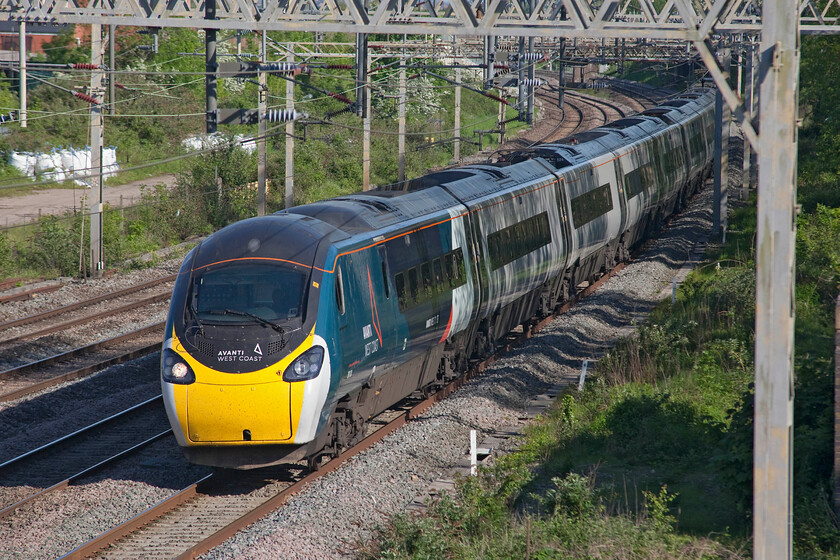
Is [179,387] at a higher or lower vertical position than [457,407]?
higher

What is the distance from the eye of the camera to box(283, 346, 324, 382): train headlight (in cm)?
1007

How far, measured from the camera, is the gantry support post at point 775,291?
6348 mm

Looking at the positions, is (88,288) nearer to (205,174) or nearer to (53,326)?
(53,326)

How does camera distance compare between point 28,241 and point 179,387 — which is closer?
point 179,387

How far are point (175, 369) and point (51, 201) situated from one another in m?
28.5

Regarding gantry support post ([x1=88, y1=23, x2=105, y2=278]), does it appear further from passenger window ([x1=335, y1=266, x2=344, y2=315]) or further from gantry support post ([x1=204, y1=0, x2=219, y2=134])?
passenger window ([x1=335, y1=266, x2=344, y2=315])

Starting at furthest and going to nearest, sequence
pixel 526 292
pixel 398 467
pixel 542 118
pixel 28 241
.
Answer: pixel 542 118
pixel 28 241
pixel 526 292
pixel 398 467

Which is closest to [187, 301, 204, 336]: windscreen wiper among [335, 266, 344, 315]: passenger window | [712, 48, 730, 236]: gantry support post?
[335, 266, 344, 315]: passenger window

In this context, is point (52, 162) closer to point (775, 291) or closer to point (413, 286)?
point (413, 286)

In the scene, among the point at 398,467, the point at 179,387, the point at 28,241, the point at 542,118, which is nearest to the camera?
the point at 179,387

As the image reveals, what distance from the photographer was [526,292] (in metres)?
17.5

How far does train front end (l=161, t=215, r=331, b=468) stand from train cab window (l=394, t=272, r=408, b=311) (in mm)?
1808

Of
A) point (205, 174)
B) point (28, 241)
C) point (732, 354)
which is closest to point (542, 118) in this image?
point (205, 174)

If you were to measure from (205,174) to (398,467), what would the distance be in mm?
25640
